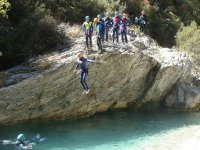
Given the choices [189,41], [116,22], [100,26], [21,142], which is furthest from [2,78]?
[189,41]

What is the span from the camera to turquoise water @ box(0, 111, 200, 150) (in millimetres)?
23516

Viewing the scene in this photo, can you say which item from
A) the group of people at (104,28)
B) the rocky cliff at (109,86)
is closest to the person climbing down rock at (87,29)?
the group of people at (104,28)

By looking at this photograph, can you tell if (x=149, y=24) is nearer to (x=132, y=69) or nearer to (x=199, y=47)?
(x=199, y=47)

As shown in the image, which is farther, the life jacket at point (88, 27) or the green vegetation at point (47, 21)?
the green vegetation at point (47, 21)

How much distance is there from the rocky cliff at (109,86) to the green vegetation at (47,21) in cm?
184

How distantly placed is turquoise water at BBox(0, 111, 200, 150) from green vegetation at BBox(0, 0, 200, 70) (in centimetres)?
447

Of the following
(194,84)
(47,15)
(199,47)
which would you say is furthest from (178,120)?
(47,15)

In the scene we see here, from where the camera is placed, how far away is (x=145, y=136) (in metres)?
25.1

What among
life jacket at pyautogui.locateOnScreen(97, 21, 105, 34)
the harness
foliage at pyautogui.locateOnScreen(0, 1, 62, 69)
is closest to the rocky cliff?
the harness

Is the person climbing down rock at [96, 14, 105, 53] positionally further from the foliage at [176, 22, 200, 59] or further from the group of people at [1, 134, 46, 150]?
the foliage at [176, 22, 200, 59]

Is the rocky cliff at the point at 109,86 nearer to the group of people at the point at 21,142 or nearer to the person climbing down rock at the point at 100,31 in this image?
the person climbing down rock at the point at 100,31

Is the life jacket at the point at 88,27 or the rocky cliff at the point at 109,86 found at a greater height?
the life jacket at the point at 88,27

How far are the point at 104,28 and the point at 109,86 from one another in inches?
165

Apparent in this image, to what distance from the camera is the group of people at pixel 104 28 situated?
2526 cm
